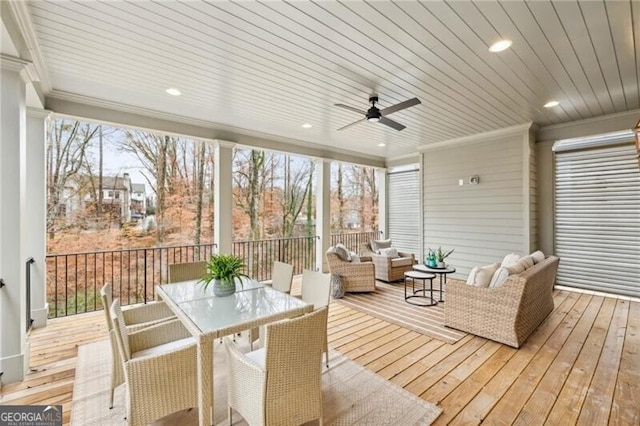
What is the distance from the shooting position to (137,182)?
6020mm

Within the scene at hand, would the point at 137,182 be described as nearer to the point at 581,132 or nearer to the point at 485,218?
the point at 485,218

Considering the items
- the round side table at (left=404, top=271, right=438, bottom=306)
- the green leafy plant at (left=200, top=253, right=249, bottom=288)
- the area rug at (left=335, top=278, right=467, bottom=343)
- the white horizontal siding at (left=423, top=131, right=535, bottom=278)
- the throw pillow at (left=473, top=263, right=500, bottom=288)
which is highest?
the white horizontal siding at (left=423, top=131, right=535, bottom=278)

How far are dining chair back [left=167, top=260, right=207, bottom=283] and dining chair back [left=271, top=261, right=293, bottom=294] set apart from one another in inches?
35.2

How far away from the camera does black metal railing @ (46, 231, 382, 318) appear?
452 centimetres

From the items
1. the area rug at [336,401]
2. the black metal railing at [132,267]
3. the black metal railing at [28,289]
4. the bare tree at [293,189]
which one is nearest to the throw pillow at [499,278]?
the area rug at [336,401]

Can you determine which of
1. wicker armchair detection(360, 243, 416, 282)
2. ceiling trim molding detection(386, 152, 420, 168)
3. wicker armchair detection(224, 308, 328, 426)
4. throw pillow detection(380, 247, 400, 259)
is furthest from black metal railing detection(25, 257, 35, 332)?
ceiling trim molding detection(386, 152, 420, 168)

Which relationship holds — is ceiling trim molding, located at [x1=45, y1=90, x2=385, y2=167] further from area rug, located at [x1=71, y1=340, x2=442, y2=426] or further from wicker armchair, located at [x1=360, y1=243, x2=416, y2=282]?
area rug, located at [x1=71, y1=340, x2=442, y2=426]

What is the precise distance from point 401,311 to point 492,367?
1.51m

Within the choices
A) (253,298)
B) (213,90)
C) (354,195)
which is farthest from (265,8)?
(354,195)

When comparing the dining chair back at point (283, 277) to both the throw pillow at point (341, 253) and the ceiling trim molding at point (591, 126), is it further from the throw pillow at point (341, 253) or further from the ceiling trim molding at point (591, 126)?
the ceiling trim molding at point (591, 126)

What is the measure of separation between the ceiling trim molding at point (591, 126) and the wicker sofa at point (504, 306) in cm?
Answer: 273

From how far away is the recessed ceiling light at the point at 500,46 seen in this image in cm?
249

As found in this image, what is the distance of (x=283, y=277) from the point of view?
10.2 feet

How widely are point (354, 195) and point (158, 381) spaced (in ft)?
27.2
